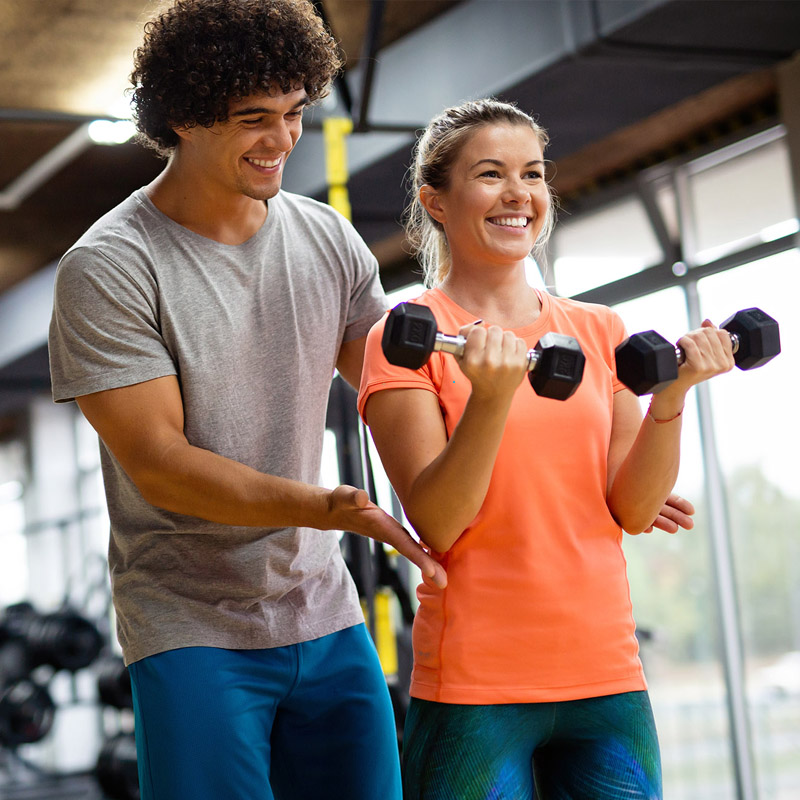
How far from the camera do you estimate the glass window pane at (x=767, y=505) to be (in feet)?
14.6

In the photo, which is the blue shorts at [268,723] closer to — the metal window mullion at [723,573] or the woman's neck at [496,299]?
the woman's neck at [496,299]

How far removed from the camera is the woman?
123 centimetres

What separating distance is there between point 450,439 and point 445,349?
0.43ft

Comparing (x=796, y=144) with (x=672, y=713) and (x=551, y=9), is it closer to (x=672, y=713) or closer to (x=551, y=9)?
(x=551, y=9)

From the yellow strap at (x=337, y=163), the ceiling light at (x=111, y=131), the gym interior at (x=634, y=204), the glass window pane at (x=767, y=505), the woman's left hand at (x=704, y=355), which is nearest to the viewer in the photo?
the woman's left hand at (x=704, y=355)

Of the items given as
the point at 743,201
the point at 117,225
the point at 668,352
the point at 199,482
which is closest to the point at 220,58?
the point at 117,225

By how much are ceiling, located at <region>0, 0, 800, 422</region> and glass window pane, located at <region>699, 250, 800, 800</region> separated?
29.7 inches

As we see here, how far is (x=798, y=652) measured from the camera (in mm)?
4473

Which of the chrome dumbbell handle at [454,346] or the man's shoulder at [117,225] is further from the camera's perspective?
the man's shoulder at [117,225]

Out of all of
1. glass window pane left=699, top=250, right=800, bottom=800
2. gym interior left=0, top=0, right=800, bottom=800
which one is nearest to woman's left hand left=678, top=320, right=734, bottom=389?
gym interior left=0, top=0, right=800, bottom=800

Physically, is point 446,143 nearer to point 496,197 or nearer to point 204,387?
point 496,197

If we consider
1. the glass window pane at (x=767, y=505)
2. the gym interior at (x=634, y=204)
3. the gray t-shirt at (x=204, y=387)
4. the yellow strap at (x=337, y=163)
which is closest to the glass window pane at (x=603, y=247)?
the gym interior at (x=634, y=204)

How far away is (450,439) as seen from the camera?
123 cm

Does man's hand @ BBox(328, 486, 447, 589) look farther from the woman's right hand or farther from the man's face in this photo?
the man's face
